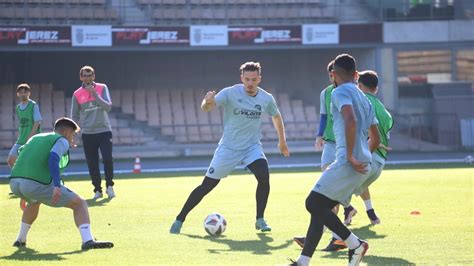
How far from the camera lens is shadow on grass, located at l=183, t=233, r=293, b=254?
997 cm

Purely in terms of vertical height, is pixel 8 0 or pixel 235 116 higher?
pixel 8 0

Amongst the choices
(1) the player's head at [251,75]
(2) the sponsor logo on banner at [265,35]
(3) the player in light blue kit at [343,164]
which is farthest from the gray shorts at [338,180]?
(2) the sponsor logo on banner at [265,35]

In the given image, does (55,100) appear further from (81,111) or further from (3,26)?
(81,111)

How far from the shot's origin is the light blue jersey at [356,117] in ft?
26.3

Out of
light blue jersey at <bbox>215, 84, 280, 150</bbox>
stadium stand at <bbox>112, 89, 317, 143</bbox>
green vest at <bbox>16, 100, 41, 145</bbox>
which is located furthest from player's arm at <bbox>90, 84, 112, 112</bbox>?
stadium stand at <bbox>112, 89, 317, 143</bbox>

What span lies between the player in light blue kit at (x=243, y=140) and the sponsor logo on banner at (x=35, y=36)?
21825 millimetres

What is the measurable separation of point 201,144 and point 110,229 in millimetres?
22471

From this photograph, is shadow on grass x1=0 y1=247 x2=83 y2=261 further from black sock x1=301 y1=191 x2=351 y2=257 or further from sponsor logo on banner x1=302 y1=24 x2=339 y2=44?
sponsor logo on banner x1=302 y1=24 x2=339 y2=44

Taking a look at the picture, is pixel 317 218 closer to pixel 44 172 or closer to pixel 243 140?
pixel 44 172

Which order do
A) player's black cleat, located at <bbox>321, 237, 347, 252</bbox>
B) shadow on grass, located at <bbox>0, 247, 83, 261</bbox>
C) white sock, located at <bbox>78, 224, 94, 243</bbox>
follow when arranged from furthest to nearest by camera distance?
1. white sock, located at <bbox>78, 224, 94, 243</bbox>
2. player's black cleat, located at <bbox>321, 237, 347, 252</bbox>
3. shadow on grass, located at <bbox>0, 247, 83, 261</bbox>

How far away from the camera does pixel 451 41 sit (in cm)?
3619

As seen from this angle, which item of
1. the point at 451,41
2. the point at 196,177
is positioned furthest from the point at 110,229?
the point at 451,41

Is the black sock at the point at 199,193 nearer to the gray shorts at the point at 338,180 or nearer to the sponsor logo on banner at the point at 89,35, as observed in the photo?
the gray shorts at the point at 338,180

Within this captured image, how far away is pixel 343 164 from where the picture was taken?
8039 mm
